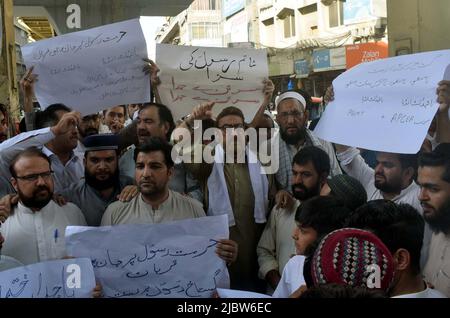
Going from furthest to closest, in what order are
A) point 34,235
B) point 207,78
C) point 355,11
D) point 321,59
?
point 355,11 → point 321,59 → point 207,78 → point 34,235

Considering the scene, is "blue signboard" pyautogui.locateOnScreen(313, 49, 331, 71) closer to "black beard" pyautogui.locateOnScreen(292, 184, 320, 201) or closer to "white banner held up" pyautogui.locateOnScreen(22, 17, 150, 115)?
"white banner held up" pyautogui.locateOnScreen(22, 17, 150, 115)

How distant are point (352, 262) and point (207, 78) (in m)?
1.70

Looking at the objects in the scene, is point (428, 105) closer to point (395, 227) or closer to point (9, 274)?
point (395, 227)

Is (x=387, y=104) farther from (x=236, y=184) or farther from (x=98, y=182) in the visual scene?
(x=98, y=182)

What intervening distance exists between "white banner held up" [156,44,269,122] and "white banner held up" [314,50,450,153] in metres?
0.44

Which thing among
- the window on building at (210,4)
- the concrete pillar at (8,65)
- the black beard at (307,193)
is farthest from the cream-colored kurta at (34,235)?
the window on building at (210,4)

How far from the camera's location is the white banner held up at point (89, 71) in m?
2.95

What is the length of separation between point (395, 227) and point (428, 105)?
2.21ft

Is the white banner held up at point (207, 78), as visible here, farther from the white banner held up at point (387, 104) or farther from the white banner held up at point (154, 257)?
the white banner held up at point (154, 257)

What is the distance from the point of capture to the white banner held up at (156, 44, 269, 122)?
116 inches

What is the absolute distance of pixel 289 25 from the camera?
1493cm

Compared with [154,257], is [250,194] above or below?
above

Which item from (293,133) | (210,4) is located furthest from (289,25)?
(293,133)

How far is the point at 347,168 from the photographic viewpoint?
3098 mm
